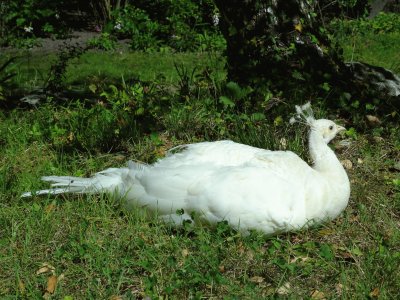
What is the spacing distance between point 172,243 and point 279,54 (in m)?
2.39

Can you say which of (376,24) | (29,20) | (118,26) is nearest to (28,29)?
(29,20)

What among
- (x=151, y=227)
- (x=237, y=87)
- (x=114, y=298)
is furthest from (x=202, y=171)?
(x=237, y=87)

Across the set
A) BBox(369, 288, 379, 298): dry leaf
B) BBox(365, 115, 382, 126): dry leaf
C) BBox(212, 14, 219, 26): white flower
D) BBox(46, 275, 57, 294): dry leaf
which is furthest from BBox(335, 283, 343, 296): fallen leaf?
BBox(212, 14, 219, 26): white flower

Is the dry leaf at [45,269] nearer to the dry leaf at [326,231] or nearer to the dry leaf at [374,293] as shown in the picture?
the dry leaf at [326,231]

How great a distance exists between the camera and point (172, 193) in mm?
3625

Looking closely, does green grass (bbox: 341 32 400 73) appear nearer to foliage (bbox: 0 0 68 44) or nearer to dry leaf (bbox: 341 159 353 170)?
dry leaf (bbox: 341 159 353 170)

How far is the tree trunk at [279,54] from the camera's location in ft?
17.1

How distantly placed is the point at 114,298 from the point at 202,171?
37.9 inches

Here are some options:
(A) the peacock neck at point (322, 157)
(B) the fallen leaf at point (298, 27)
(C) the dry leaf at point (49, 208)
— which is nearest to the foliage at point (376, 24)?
(B) the fallen leaf at point (298, 27)

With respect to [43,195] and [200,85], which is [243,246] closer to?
[43,195]

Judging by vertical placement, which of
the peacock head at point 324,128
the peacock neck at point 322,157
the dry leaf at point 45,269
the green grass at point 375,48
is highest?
the peacock head at point 324,128

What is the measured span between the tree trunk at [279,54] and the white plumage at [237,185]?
3.88 ft

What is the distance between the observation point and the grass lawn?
3.11 m

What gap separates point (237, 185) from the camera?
3463 millimetres
